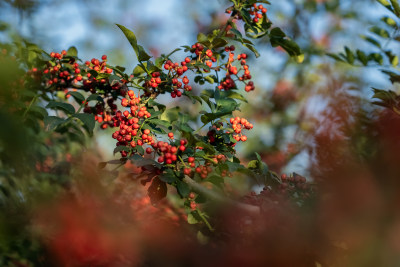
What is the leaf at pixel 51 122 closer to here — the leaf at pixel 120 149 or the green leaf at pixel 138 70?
the leaf at pixel 120 149

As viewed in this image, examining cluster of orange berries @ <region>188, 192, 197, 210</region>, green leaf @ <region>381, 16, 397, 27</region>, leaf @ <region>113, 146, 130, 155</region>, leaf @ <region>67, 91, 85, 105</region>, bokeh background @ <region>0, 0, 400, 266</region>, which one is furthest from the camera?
green leaf @ <region>381, 16, 397, 27</region>

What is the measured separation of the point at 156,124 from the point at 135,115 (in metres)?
0.09

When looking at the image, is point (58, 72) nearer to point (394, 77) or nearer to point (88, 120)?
point (88, 120)

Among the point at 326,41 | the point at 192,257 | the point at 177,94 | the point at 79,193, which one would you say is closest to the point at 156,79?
the point at 177,94

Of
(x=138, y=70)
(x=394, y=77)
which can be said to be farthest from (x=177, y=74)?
(x=394, y=77)

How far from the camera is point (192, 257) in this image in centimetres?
159

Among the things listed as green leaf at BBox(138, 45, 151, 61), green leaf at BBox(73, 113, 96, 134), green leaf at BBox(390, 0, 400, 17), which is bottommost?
green leaf at BBox(390, 0, 400, 17)

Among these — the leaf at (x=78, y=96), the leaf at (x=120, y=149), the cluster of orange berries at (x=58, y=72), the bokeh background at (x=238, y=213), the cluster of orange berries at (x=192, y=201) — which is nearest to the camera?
the bokeh background at (x=238, y=213)

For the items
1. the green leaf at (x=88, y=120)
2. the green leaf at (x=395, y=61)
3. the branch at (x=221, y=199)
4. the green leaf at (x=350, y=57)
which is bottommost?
the green leaf at (x=395, y=61)

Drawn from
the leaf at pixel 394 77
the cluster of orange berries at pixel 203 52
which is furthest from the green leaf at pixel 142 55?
the leaf at pixel 394 77

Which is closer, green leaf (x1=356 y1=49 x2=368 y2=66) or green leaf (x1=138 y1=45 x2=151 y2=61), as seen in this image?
green leaf (x1=138 y1=45 x2=151 y2=61)

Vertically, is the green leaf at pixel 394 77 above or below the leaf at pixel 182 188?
below

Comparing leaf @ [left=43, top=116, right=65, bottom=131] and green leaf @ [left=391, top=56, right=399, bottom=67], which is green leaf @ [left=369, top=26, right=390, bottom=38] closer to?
green leaf @ [left=391, top=56, right=399, bottom=67]

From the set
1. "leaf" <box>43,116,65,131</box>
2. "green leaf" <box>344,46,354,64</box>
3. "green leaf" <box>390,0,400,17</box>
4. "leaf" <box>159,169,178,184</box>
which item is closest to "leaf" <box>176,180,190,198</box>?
"leaf" <box>159,169,178,184</box>
